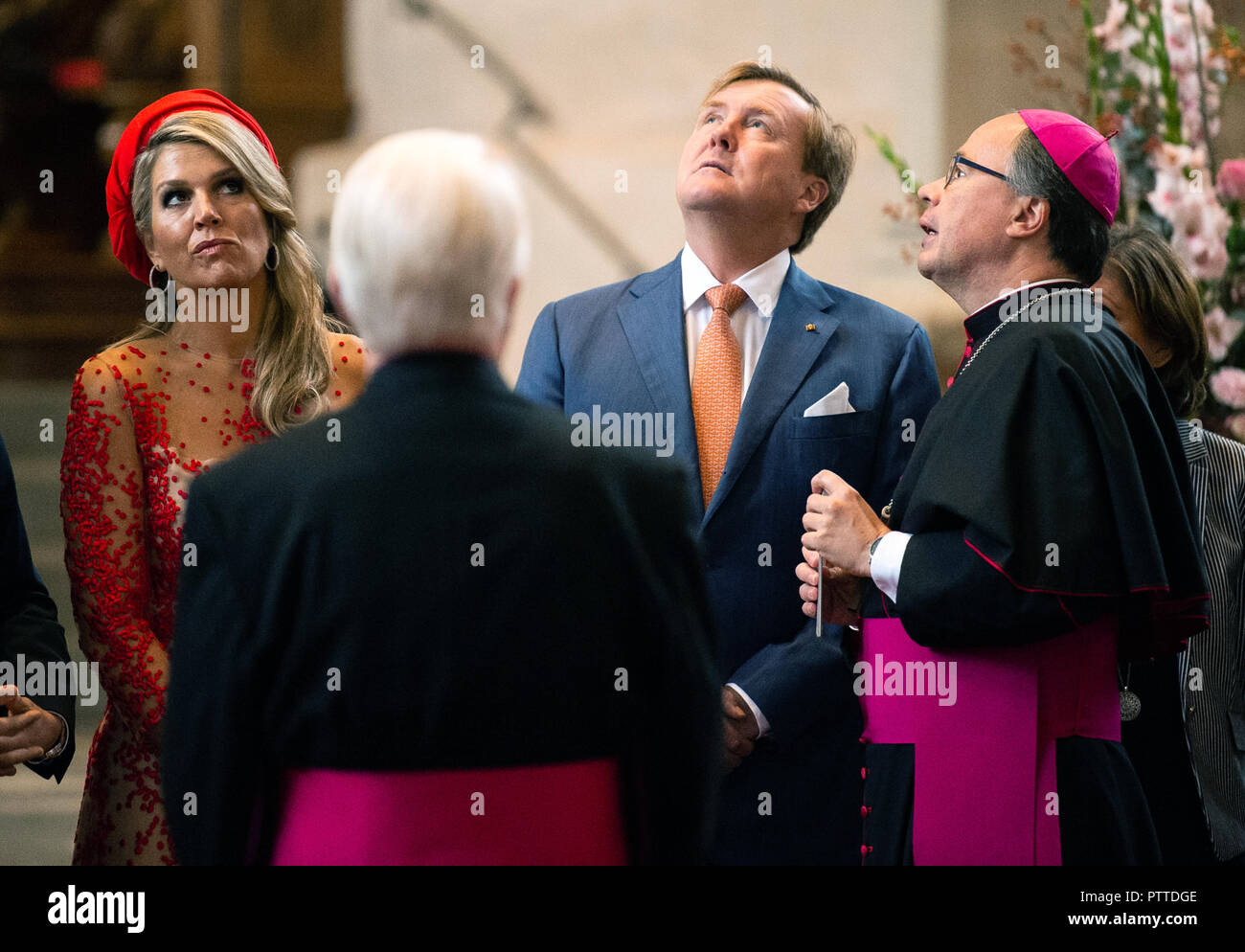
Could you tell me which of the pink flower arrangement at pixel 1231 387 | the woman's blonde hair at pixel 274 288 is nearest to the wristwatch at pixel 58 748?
the woman's blonde hair at pixel 274 288

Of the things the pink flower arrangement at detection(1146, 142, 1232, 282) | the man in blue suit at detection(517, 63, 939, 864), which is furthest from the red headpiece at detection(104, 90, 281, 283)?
the pink flower arrangement at detection(1146, 142, 1232, 282)

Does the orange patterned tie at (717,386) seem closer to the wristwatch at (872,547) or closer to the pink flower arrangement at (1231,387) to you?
the wristwatch at (872,547)

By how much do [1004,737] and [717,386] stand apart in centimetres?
81

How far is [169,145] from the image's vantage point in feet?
7.88

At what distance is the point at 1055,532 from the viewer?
2076 millimetres

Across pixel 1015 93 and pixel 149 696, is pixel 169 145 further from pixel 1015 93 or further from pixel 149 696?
pixel 1015 93

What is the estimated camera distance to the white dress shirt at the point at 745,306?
262 centimetres

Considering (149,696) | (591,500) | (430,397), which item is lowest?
(149,696)

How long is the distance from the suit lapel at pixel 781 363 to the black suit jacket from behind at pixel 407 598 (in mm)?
887

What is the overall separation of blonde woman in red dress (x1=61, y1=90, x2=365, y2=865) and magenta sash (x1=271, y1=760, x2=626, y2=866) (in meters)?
0.77

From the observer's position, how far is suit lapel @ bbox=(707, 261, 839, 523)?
98.0 inches
